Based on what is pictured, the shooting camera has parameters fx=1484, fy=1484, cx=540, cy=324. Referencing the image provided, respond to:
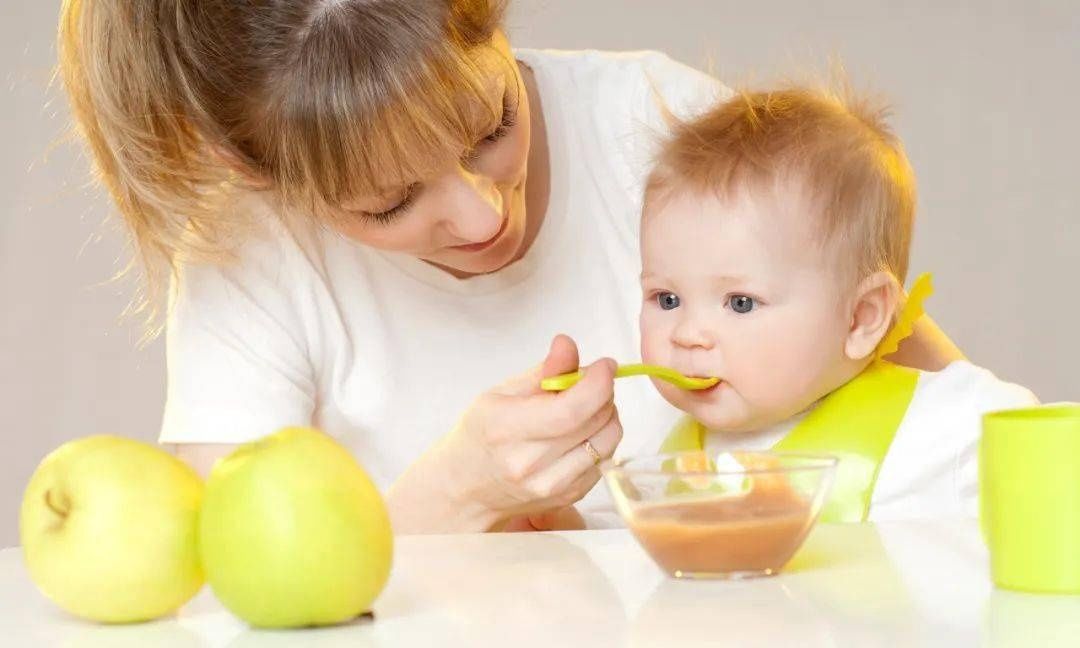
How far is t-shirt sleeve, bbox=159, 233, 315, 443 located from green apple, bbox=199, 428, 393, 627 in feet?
2.99

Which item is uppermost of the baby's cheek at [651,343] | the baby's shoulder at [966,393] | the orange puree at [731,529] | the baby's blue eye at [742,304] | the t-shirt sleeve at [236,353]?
the orange puree at [731,529]

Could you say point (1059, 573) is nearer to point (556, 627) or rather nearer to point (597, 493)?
point (556, 627)

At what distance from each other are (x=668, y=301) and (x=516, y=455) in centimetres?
25

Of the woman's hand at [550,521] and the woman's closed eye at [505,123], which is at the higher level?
the woman's closed eye at [505,123]

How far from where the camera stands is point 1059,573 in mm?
890

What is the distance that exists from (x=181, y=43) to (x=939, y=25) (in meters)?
2.23

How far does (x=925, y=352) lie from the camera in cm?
181

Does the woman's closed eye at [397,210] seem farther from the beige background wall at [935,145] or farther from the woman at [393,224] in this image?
the beige background wall at [935,145]

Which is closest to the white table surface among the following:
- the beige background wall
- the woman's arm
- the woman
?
the woman

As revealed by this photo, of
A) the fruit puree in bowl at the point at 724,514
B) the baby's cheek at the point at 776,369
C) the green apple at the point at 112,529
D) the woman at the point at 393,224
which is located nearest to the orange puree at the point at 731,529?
the fruit puree in bowl at the point at 724,514

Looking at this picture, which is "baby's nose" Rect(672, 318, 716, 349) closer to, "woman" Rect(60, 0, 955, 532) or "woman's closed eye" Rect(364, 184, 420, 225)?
"woman" Rect(60, 0, 955, 532)

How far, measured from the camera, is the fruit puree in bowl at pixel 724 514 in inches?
37.2

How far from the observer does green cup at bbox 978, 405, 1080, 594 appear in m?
0.89

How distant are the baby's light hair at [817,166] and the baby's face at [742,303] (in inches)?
0.9
